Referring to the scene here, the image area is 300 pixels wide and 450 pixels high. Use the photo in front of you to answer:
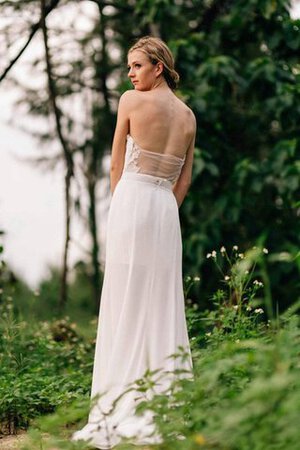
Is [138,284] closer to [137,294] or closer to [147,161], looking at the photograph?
[137,294]

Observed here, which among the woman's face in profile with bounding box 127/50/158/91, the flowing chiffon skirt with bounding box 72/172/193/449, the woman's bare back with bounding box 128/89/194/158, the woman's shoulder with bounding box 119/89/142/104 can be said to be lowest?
the flowing chiffon skirt with bounding box 72/172/193/449

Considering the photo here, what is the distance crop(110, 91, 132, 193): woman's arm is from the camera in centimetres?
460

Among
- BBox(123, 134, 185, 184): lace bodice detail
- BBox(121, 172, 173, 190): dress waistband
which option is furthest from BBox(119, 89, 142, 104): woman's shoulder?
BBox(121, 172, 173, 190): dress waistband

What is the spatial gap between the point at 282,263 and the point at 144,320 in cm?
431

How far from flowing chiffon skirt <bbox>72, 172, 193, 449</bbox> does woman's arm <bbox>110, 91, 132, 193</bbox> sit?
A: 0.05 m

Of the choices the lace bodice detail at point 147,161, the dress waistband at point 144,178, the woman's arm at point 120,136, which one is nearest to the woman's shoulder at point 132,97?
the woman's arm at point 120,136

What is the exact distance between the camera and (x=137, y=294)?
4.59 m

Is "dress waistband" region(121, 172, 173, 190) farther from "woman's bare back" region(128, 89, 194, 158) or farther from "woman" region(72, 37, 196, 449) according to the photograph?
"woman's bare back" region(128, 89, 194, 158)

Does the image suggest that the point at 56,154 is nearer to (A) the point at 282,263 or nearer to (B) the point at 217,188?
(B) the point at 217,188

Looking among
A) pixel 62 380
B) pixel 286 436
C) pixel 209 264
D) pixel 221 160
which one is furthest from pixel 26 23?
pixel 286 436

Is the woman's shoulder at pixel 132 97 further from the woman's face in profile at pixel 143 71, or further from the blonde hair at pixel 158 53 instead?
the blonde hair at pixel 158 53

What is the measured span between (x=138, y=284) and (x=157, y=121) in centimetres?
79

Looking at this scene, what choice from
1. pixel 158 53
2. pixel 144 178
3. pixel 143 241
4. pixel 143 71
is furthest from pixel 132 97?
pixel 143 241

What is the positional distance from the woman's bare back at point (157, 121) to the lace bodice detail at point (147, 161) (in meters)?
0.02
